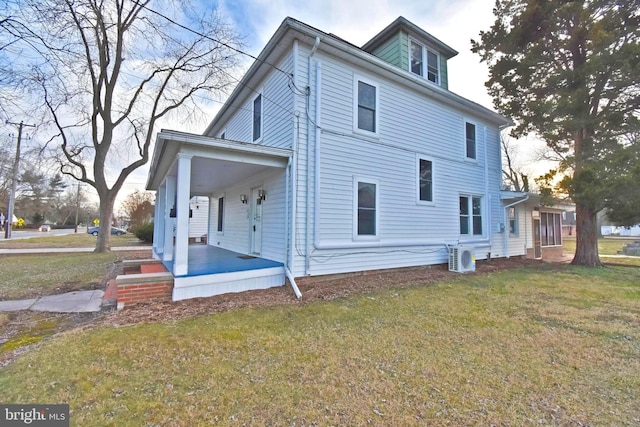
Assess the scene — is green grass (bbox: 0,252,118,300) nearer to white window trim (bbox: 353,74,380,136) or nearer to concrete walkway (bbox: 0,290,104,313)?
concrete walkway (bbox: 0,290,104,313)

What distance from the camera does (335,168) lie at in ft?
22.5

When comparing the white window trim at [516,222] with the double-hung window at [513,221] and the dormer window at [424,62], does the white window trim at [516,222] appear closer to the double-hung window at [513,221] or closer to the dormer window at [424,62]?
the double-hung window at [513,221]

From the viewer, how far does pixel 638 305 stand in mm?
5402

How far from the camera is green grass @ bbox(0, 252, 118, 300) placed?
20.0 ft

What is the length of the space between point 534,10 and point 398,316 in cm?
1118

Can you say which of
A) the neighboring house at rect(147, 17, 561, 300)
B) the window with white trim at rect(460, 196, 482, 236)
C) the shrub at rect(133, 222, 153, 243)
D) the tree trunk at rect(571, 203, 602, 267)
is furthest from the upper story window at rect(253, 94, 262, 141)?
the shrub at rect(133, 222, 153, 243)

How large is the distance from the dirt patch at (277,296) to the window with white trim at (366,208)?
3.64 feet

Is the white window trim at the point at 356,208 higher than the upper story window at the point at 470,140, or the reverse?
the upper story window at the point at 470,140

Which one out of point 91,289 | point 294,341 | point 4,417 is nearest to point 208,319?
point 294,341

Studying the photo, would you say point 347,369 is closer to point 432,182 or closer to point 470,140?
point 432,182

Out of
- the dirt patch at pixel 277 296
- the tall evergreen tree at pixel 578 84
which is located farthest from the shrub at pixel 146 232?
the tall evergreen tree at pixel 578 84

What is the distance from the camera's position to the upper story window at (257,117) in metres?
8.39

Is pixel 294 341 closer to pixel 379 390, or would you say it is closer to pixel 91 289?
pixel 379 390

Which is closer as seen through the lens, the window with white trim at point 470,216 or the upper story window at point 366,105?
the upper story window at point 366,105
